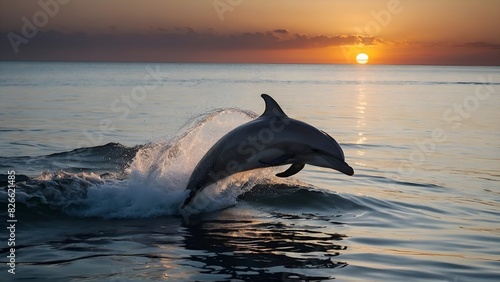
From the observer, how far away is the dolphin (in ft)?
32.8

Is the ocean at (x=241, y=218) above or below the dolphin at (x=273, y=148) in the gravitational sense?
below

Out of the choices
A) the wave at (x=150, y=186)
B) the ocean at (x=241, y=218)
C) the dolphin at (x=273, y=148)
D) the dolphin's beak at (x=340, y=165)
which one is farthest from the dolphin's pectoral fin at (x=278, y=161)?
the wave at (x=150, y=186)

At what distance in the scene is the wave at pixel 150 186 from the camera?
36.0 ft

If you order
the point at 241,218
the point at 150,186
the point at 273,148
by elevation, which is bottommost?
the point at 241,218

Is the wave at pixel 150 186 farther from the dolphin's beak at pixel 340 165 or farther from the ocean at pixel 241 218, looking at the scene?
the dolphin's beak at pixel 340 165

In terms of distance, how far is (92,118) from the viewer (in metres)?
29.7

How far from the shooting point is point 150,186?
466 inches

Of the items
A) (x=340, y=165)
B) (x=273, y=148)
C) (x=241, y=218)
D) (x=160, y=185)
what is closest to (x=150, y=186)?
(x=160, y=185)

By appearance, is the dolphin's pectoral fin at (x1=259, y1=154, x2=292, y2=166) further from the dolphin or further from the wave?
the wave

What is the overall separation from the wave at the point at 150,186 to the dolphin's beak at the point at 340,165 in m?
2.14

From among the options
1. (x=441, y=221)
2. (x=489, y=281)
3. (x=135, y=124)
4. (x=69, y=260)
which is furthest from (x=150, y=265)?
(x=135, y=124)

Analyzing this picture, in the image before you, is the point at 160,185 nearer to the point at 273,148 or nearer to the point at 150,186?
the point at 150,186

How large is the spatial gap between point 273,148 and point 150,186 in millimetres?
2960

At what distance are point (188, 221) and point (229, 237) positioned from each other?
1.30 m
